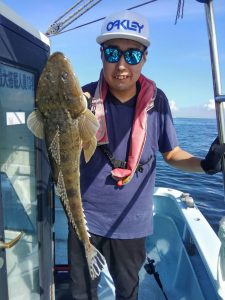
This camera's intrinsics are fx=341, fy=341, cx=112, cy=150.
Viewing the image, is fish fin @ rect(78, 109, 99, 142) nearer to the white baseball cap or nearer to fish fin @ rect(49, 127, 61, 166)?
fish fin @ rect(49, 127, 61, 166)

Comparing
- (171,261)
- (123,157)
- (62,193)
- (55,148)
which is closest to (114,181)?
(123,157)

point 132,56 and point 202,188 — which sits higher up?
point 132,56

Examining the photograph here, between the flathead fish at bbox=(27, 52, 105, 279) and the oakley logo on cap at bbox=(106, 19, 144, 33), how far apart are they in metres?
0.75

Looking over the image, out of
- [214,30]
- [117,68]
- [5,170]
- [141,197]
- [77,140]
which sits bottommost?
[141,197]

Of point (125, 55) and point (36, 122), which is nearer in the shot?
point (36, 122)

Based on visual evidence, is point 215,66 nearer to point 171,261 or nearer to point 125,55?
point 125,55

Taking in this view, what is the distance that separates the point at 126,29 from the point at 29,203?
1661 mm

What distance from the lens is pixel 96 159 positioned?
2.73m

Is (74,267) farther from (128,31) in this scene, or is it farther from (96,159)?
(128,31)

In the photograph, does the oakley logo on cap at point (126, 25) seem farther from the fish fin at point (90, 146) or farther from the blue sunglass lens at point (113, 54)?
the fish fin at point (90, 146)

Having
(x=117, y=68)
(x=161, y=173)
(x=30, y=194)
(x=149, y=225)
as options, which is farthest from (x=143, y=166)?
(x=161, y=173)

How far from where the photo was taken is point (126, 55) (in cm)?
245

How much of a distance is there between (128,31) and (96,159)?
1.00 m

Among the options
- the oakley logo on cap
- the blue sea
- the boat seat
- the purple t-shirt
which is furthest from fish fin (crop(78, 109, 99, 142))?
the blue sea
